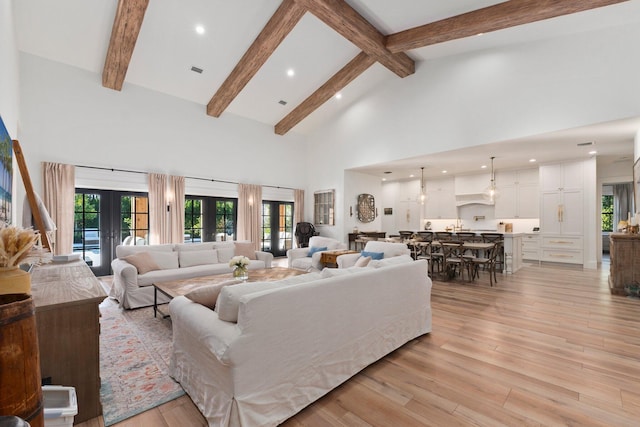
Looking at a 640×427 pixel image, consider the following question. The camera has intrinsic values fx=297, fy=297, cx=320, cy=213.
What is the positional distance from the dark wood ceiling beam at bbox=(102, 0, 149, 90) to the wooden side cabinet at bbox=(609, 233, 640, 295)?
27.4 ft

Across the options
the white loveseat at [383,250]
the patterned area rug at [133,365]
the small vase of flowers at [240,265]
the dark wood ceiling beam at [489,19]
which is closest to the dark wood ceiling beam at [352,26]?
the dark wood ceiling beam at [489,19]

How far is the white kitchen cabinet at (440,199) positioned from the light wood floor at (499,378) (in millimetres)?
6264

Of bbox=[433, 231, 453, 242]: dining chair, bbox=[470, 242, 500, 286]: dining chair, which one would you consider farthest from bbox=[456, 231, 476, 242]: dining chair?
bbox=[470, 242, 500, 286]: dining chair

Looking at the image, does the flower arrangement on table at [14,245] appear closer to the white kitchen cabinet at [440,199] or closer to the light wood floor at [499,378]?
the light wood floor at [499,378]

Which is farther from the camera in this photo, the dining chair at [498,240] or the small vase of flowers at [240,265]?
the dining chair at [498,240]

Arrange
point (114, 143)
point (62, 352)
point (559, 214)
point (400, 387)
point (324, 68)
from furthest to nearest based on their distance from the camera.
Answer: point (559, 214) < point (324, 68) < point (114, 143) < point (400, 387) < point (62, 352)

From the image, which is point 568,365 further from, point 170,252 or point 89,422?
point 170,252

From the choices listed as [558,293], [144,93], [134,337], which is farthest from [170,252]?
[558,293]

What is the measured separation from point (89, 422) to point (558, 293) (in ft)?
20.6

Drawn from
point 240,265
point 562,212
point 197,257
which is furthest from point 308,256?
point 562,212

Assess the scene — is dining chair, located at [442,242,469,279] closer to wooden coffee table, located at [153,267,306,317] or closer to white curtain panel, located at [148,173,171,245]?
wooden coffee table, located at [153,267,306,317]

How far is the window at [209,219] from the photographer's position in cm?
765

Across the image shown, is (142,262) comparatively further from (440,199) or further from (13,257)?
(440,199)

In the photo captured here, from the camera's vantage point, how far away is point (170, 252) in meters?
5.20
